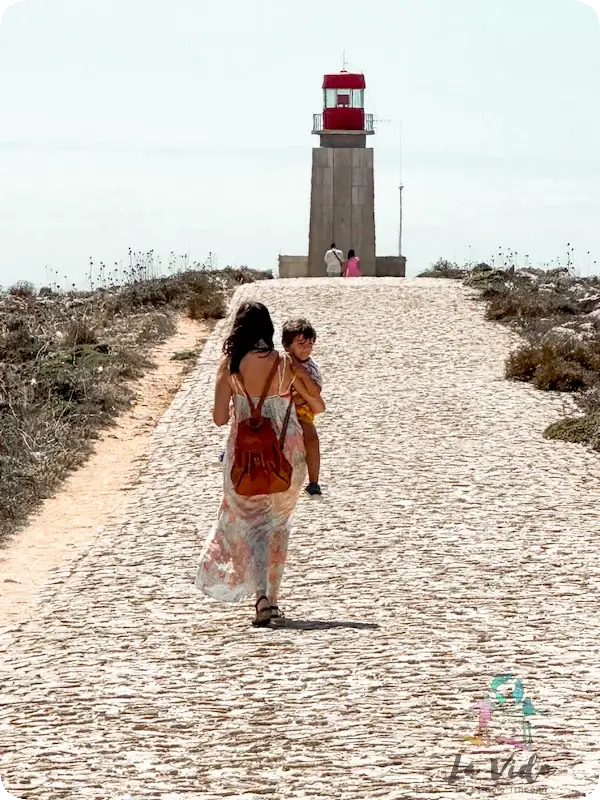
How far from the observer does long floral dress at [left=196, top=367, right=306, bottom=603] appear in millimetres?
8070

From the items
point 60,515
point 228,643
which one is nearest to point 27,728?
point 228,643

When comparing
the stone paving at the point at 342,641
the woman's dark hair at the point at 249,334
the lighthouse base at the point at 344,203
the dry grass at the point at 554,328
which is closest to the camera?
the stone paving at the point at 342,641

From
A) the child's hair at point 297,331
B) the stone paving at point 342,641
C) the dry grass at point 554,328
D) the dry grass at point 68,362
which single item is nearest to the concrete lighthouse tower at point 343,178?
the dry grass at point 554,328

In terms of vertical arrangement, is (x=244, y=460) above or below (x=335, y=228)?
below

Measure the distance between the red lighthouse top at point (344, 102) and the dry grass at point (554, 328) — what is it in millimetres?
8866

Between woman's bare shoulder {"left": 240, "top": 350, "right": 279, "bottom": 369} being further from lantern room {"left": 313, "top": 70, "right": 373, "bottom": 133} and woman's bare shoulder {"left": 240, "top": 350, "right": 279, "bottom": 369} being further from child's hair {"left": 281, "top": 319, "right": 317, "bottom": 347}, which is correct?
lantern room {"left": 313, "top": 70, "right": 373, "bottom": 133}

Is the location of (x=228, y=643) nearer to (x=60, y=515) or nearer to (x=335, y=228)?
(x=60, y=515)

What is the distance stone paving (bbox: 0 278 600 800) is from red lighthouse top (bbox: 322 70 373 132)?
29.0 m

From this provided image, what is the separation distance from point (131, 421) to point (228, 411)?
10576 millimetres

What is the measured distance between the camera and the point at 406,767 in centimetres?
552

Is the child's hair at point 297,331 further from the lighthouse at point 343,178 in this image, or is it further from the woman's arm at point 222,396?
the lighthouse at point 343,178

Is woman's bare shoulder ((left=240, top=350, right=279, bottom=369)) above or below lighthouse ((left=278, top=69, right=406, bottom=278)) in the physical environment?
below

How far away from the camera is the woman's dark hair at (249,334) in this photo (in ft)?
25.6

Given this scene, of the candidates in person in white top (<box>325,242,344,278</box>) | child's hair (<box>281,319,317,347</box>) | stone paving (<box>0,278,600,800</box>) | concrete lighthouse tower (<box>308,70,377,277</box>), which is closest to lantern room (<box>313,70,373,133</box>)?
concrete lighthouse tower (<box>308,70,377,277</box>)
